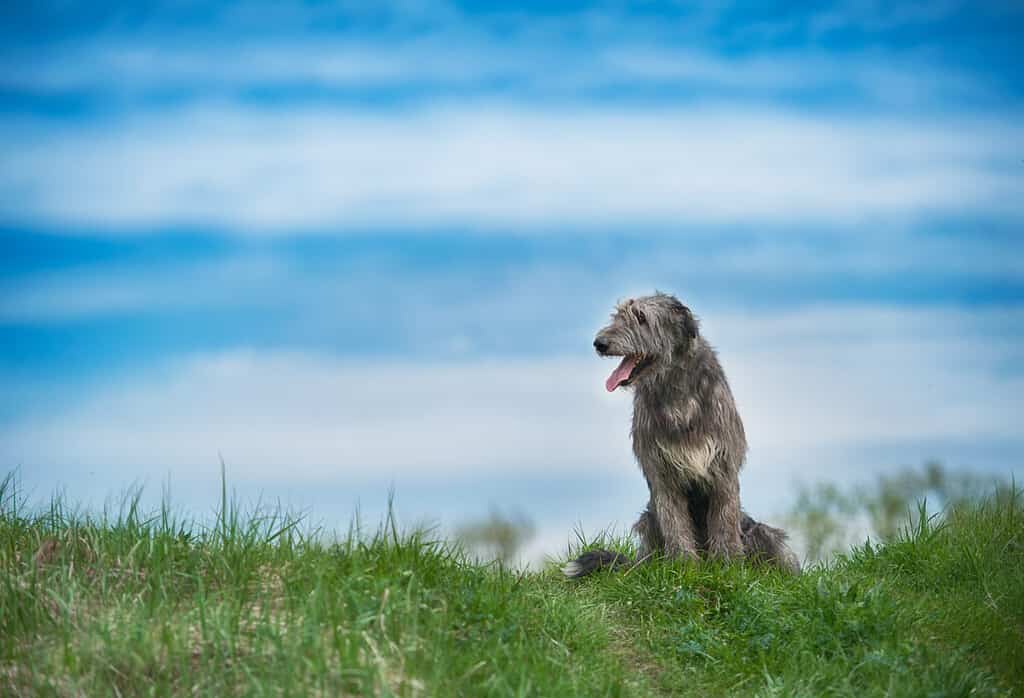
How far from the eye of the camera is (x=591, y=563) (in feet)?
34.4

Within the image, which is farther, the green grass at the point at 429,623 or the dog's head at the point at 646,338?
the dog's head at the point at 646,338

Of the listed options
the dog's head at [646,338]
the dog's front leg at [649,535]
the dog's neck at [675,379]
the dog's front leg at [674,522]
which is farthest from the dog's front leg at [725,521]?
the dog's head at [646,338]

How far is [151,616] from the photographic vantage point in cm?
714

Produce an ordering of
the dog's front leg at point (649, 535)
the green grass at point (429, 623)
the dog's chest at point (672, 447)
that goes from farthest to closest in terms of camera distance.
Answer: the dog's front leg at point (649, 535) < the dog's chest at point (672, 447) < the green grass at point (429, 623)

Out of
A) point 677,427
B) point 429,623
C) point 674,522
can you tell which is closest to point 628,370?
point 677,427

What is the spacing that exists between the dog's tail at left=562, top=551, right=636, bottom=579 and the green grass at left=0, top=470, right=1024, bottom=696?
15cm

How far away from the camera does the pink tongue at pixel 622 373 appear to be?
10.4 m

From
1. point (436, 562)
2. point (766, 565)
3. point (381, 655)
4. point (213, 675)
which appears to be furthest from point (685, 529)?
point (213, 675)

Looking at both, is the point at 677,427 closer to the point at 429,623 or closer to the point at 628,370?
the point at 628,370

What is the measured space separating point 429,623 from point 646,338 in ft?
12.8

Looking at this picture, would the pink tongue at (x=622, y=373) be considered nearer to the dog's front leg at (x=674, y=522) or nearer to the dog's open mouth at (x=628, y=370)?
the dog's open mouth at (x=628, y=370)

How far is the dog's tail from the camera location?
10.4 meters

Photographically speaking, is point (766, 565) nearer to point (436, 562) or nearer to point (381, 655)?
point (436, 562)

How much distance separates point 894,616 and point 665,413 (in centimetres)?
264
